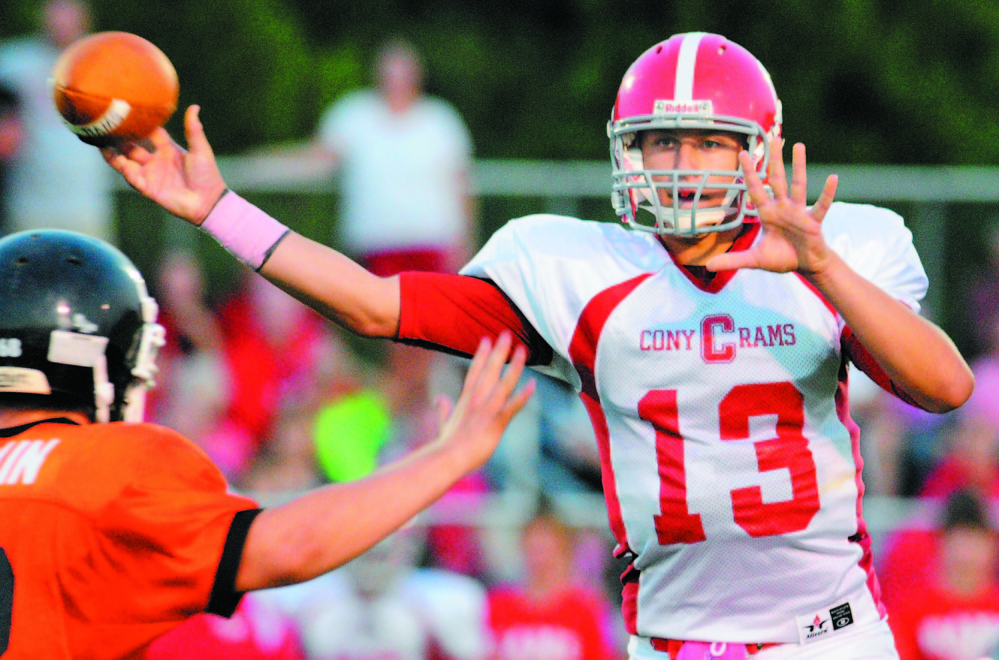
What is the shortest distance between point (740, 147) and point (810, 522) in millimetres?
937

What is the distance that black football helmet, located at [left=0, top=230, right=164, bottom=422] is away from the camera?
8.87 ft

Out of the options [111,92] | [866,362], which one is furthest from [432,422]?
[866,362]

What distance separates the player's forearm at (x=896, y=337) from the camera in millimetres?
2768

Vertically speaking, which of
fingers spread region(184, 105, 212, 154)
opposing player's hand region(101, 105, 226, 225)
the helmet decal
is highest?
the helmet decal

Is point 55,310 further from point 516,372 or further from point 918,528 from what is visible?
point 918,528

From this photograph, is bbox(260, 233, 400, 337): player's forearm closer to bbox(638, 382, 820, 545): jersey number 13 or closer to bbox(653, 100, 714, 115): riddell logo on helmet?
bbox(638, 382, 820, 545): jersey number 13

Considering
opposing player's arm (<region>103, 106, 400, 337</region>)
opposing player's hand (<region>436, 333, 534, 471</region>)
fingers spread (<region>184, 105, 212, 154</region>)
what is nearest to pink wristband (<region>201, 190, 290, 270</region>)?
opposing player's arm (<region>103, 106, 400, 337</region>)

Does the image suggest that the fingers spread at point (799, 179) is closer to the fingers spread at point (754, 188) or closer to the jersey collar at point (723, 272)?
the fingers spread at point (754, 188)

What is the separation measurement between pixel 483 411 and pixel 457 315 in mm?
696

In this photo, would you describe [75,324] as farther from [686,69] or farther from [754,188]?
[686,69]

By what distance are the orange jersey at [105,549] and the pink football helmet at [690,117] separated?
1.26 m

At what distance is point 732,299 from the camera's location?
3145 mm

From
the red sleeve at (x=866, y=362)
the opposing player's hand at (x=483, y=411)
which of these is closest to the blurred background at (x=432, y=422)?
the red sleeve at (x=866, y=362)

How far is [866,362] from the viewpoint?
9.90ft
